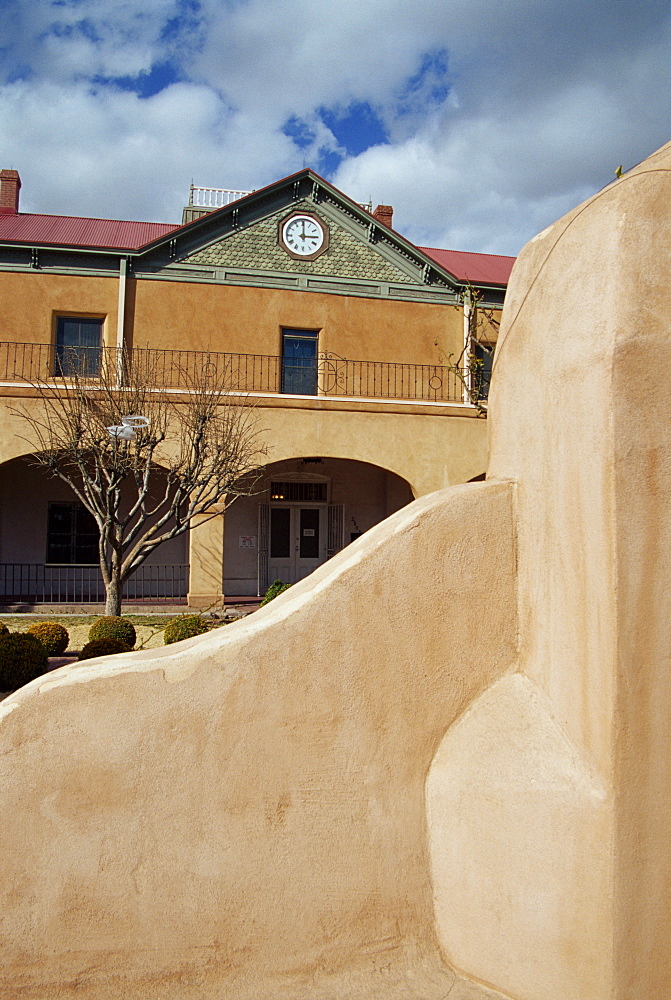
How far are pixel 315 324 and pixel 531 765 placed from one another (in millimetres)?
15323

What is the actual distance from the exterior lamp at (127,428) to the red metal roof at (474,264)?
1050 centimetres

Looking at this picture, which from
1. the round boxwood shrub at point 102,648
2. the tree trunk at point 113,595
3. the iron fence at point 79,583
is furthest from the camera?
the iron fence at point 79,583

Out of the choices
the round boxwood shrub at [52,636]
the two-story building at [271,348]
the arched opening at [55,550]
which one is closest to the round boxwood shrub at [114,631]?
the round boxwood shrub at [52,636]

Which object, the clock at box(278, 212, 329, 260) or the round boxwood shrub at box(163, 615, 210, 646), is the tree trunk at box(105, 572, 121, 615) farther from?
the clock at box(278, 212, 329, 260)

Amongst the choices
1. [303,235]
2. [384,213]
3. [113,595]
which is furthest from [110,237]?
[113,595]

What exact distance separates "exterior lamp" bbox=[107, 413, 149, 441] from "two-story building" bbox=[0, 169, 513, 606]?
3612 millimetres

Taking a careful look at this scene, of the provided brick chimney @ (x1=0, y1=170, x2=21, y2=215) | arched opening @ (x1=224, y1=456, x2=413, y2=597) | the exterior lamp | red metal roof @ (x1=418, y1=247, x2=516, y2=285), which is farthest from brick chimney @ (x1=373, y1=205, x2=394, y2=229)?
the exterior lamp

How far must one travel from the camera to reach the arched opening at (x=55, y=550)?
16.9 meters

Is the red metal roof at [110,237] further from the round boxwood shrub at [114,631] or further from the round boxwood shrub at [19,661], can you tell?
the round boxwood shrub at [19,661]

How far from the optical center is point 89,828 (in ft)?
8.32

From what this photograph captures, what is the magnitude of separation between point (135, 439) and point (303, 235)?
818cm

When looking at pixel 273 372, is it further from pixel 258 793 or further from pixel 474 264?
pixel 258 793

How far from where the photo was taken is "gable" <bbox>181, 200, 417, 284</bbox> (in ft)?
55.1

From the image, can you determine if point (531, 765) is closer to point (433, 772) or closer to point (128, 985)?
point (433, 772)
